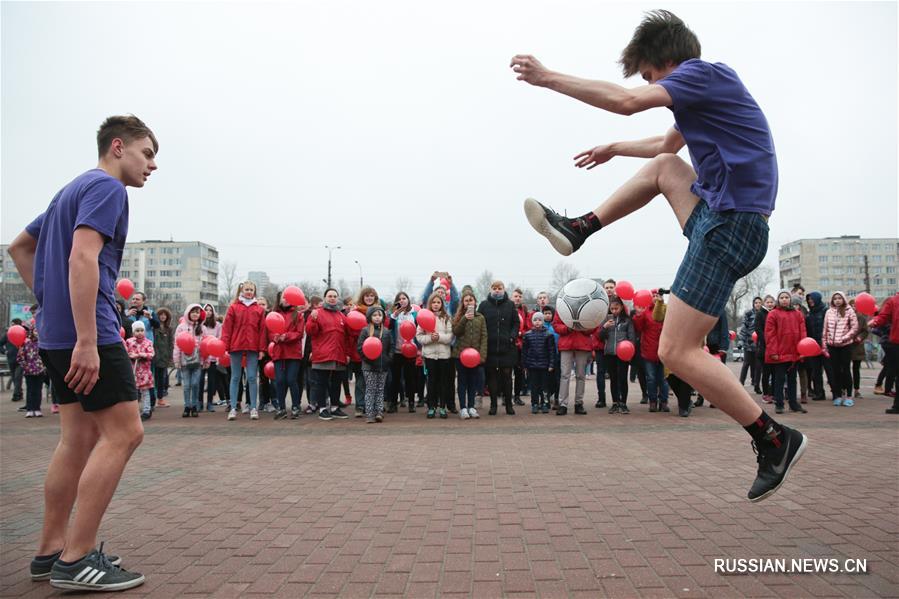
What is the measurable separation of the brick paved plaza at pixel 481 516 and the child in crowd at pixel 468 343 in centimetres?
233

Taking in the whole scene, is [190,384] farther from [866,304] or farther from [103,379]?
[866,304]

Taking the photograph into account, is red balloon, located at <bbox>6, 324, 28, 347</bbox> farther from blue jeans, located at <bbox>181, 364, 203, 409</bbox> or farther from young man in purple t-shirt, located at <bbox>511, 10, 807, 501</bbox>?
young man in purple t-shirt, located at <bbox>511, 10, 807, 501</bbox>

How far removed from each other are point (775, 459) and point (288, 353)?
26.2 ft

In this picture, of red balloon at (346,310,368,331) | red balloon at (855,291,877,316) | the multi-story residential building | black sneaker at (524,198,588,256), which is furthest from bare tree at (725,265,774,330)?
black sneaker at (524,198,588,256)

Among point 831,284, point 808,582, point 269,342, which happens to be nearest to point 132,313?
Answer: point 269,342

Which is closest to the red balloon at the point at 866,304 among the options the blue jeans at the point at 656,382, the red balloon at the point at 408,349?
the blue jeans at the point at 656,382

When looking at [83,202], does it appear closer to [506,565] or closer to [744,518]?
[506,565]

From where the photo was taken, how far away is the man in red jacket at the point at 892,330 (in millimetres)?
9508

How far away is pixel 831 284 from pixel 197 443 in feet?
407

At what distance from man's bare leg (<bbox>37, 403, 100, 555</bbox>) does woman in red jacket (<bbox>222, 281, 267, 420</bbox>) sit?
6470 mm

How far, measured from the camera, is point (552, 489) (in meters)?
4.66

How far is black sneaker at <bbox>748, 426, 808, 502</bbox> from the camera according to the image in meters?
2.93

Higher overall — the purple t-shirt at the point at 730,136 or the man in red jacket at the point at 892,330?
the purple t-shirt at the point at 730,136

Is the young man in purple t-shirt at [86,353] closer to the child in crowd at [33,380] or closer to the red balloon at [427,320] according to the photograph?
the red balloon at [427,320]
